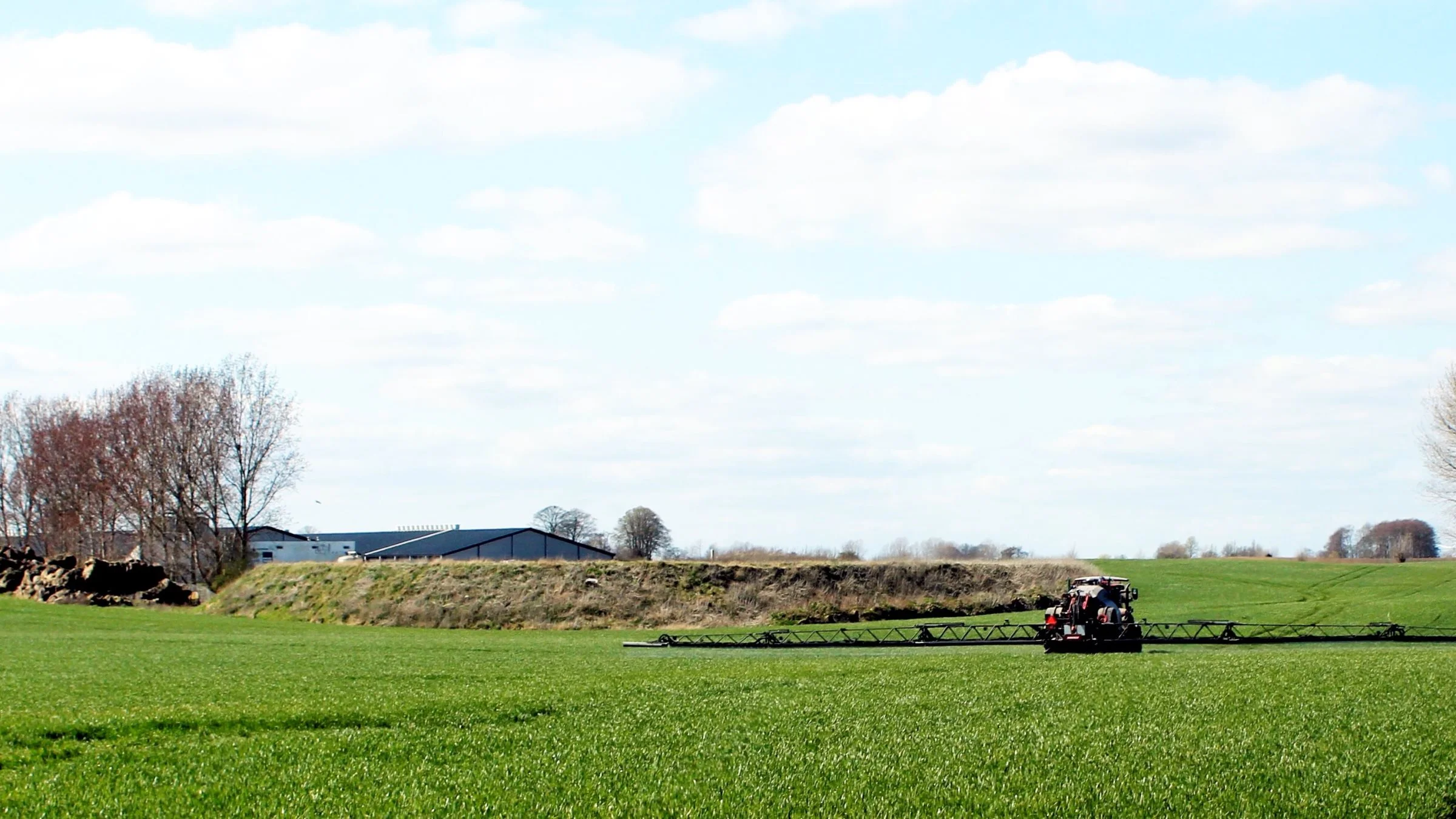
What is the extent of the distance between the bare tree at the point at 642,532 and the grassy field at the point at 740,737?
3183 inches

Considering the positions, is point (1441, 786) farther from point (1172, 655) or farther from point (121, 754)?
point (1172, 655)

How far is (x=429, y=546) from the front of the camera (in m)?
115

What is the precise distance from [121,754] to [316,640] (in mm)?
36276

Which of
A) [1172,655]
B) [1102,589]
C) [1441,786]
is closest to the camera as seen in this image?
[1441,786]

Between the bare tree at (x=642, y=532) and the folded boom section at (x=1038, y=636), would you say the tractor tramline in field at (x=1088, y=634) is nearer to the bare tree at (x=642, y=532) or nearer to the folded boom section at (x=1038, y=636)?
the folded boom section at (x=1038, y=636)

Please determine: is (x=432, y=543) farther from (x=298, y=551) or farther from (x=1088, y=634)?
(x=1088, y=634)

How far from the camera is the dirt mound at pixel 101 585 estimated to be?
8112cm

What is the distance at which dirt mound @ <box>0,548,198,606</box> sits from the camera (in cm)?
8112

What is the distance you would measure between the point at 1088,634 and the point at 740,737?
26679mm

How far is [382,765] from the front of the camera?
16.5 metres

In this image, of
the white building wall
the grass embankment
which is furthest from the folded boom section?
the white building wall

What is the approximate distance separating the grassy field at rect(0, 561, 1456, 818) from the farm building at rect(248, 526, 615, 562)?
6688cm

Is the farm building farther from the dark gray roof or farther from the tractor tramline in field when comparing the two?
the tractor tramline in field

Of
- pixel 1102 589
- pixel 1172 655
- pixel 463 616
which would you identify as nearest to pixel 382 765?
pixel 1172 655
